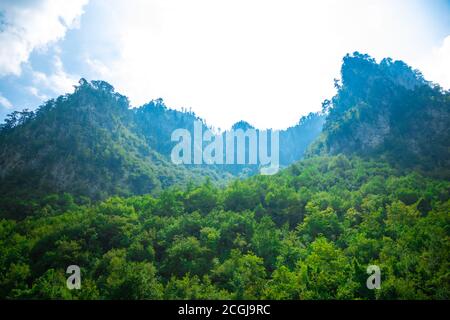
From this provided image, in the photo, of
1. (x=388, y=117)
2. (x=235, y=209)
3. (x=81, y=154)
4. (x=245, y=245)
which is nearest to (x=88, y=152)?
(x=81, y=154)

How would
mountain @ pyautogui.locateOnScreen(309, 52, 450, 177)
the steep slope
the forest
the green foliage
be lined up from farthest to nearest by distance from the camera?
1. the steep slope
2. mountain @ pyautogui.locateOnScreen(309, 52, 450, 177)
3. the forest
4. the green foliage

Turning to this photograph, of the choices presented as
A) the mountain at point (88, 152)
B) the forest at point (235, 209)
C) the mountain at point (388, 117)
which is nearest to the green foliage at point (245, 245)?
the forest at point (235, 209)

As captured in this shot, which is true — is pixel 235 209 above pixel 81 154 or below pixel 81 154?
below

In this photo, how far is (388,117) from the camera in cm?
8906

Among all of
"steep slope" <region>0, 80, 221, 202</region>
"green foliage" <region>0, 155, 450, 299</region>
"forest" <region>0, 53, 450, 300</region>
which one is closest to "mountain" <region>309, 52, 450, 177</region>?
"forest" <region>0, 53, 450, 300</region>

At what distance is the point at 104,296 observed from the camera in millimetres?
26938

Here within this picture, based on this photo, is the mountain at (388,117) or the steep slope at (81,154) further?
the steep slope at (81,154)

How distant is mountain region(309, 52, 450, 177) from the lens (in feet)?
249

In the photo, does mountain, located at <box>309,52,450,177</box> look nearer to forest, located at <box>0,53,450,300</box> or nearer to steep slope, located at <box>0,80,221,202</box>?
forest, located at <box>0,53,450,300</box>

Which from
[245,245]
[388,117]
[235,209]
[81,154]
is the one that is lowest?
[245,245]

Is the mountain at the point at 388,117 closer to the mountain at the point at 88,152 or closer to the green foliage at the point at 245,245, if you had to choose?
the green foliage at the point at 245,245

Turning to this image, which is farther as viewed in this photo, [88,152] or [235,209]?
[88,152]

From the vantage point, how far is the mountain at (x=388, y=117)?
7581 cm

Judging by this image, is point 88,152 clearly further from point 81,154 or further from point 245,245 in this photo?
point 245,245
